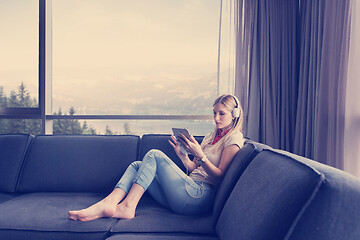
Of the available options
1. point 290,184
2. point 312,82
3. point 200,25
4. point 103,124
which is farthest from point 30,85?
point 290,184

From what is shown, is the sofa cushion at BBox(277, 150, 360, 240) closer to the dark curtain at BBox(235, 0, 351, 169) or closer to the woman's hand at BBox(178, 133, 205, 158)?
the woman's hand at BBox(178, 133, 205, 158)

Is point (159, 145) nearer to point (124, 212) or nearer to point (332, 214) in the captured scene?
point (124, 212)

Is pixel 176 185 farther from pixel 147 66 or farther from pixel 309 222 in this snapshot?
pixel 147 66

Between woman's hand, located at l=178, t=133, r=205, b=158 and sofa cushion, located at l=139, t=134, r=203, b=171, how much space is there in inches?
13.1

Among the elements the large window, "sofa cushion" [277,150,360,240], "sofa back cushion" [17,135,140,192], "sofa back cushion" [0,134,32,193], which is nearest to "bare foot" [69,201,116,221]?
"sofa back cushion" [17,135,140,192]

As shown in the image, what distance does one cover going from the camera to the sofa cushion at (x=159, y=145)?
6.69 feet

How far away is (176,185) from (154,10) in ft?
8.92

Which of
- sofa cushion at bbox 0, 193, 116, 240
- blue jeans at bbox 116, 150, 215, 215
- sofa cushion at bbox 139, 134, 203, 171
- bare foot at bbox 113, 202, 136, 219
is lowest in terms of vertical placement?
sofa cushion at bbox 0, 193, 116, 240

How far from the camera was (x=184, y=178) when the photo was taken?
165cm

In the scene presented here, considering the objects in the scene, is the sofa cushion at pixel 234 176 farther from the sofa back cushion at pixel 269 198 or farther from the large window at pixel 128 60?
the large window at pixel 128 60

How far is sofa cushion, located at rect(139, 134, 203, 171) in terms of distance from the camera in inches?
80.3

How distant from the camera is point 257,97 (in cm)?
261

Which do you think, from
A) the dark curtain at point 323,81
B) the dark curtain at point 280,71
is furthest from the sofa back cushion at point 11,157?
the dark curtain at point 323,81

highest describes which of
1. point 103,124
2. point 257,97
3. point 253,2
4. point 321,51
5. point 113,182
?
point 253,2
